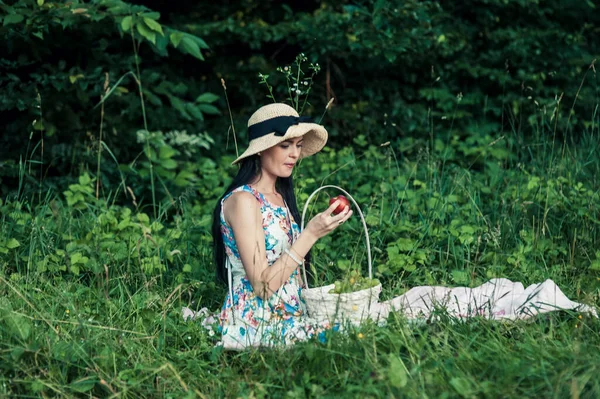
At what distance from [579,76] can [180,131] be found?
353 cm

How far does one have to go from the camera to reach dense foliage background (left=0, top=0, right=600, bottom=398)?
305 centimetres

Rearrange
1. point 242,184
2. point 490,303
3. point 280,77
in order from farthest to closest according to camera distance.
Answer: point 280,77
point 242,184
point 490,303

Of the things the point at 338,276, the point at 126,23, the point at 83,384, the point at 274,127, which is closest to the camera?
the point at 83,384

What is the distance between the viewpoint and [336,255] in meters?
4.48

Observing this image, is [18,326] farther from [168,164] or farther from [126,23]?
[168,164]

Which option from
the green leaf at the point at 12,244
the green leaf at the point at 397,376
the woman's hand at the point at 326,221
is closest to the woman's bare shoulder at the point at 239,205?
the woman's hand at the point at 326,221

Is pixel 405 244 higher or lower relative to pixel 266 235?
lower

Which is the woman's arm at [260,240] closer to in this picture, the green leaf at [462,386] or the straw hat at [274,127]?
the straw hat at [274,127]

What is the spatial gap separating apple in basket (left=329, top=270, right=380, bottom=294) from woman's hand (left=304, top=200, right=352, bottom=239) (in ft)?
0.70

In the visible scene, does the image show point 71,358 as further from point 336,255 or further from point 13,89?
point 13,89

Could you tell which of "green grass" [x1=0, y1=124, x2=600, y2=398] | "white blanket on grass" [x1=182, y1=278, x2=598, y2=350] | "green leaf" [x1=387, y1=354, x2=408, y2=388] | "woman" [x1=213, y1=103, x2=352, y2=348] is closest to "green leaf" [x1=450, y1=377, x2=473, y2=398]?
"green grass" [x1=0, y1=124, x2=600, y2=398]

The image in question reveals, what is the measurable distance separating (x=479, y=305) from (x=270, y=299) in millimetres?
993

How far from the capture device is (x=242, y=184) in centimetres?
366

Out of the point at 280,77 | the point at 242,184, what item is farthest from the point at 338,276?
the point at 280,77
